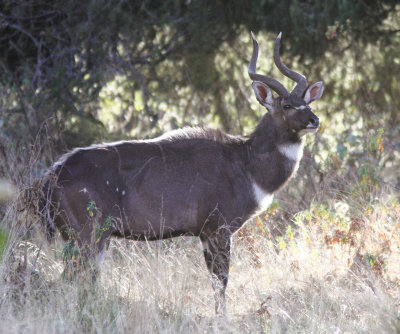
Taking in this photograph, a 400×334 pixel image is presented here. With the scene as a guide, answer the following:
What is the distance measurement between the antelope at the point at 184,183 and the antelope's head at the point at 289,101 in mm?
11

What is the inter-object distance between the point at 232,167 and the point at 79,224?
175 centimetres

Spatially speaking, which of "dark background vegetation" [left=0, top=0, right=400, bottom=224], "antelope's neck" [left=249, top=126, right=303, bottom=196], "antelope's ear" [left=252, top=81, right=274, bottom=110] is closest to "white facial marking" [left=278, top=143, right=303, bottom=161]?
"antelope's neck" [left=249, top=126, right=303, bottom=196]

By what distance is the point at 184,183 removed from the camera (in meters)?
6.98

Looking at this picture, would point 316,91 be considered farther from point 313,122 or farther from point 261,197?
point 261,197

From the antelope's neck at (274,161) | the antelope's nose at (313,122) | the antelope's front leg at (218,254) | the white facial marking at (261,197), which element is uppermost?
the antelope's nose at (313,122)

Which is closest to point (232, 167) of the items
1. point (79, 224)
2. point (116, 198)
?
point (116, 198)

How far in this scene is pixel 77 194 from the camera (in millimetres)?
6445

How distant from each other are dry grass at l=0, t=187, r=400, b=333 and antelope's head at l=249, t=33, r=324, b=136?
99 cm

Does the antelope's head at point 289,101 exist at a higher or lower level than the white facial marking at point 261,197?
higher

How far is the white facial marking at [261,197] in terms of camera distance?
726 cm

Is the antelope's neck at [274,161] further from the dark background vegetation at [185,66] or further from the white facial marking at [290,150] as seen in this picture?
the dark background vegetation at [185,66]

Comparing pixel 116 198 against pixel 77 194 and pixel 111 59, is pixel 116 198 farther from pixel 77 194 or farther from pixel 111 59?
pixel 111 59

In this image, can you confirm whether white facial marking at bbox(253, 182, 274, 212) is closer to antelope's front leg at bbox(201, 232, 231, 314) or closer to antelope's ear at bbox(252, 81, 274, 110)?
antelope's front leg at bbox(201, 232, 231, 314)

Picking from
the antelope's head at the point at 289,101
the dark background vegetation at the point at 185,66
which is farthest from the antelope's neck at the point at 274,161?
the dark background vegetation at the point at 185,66
